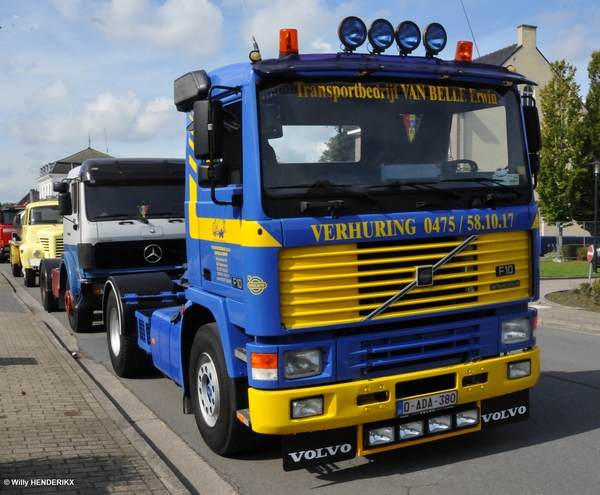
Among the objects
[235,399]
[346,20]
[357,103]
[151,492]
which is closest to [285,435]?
[235,399]

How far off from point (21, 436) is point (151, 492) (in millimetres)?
1760

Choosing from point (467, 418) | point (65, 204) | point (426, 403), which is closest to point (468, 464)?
point (467, 418)

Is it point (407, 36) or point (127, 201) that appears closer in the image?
point (407, 36)

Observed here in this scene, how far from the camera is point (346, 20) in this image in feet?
16.6

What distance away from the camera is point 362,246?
4.62 m

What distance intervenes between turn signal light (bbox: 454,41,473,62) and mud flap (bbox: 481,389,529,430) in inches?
103

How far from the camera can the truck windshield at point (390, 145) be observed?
15.1 feet

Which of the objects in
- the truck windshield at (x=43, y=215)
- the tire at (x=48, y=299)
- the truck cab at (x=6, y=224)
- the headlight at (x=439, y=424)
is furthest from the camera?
the truck cab at (x=6, y=224)

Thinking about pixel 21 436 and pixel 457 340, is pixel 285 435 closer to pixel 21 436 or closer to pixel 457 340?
pixel 457 340

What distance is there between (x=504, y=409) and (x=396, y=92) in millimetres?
2533

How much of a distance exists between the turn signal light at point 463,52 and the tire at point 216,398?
280 centimetres

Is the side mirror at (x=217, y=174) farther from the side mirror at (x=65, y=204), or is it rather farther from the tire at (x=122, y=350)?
the side mirror at (x=65, y=204)

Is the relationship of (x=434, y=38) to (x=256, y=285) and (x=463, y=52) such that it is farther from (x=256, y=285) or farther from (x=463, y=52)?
(x=256, y=285)

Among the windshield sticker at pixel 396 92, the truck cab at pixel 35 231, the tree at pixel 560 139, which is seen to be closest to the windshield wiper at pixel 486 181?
the windshield sticker at pixel 396 92
